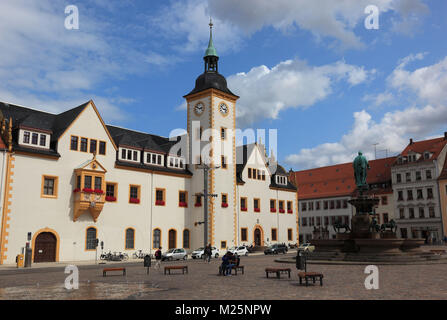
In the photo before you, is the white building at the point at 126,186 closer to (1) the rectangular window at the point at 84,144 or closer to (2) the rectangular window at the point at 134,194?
(2) the rectangular window at the point at 134,194

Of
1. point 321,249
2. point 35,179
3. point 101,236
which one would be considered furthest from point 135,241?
point 321,249

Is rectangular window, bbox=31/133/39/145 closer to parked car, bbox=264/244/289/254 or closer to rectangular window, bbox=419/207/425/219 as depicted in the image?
parked car, bbox=264/244/289/254

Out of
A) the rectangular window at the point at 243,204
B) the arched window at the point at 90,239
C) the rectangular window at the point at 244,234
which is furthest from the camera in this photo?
the rectangular window at the point at 243,204

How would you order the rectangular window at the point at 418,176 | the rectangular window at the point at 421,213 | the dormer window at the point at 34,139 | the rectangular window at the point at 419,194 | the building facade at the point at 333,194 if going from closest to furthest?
the dormer window at the point at 34,139 < the rectangular window at the point at 421,213 < the rectangular window at the point at 419,194 < the rectangular window at the point at 418,176 < the building facade at the point at 333,194

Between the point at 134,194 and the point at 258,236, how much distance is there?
71.7 feet

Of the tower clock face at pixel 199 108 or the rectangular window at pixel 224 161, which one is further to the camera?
the tower clock face at pixel 199 108

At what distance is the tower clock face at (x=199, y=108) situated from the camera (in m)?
57.6

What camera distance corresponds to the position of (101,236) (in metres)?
44.0

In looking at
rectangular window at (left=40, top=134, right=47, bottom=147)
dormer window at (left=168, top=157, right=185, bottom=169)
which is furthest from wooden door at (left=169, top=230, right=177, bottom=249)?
rectangular window at (left=40, top=134, right=47, bottom=147)

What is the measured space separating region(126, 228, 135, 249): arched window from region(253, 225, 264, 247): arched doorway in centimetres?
2013

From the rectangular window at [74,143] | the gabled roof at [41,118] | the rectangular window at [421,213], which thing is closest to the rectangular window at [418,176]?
the rectangular window at [421,213]

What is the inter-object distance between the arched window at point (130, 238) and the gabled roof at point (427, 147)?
5281 cm
